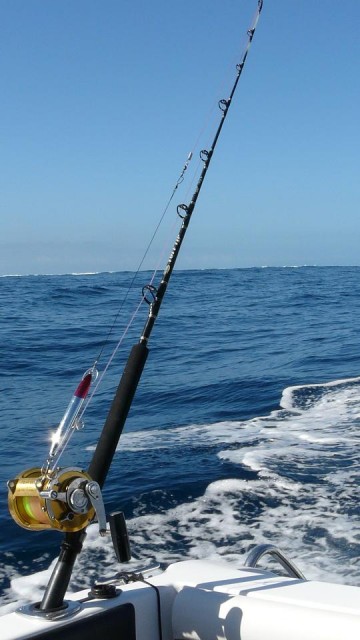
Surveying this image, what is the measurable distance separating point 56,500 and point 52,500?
0.04ft

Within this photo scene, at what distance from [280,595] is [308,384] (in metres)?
6.95

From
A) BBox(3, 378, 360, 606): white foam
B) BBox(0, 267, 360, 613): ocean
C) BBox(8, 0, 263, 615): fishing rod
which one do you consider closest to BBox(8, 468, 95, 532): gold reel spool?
BBox(8, 0, 263, 615): fishing rod

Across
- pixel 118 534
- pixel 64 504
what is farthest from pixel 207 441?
pixel 64 504

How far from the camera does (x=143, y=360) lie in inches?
94.3

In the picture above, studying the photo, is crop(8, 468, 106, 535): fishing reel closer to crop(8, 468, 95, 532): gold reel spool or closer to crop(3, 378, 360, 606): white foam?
crop(8, 468, 95, 532): gold reel spool

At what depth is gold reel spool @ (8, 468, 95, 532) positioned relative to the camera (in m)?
1.78

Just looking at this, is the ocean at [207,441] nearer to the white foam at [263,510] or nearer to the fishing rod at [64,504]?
the white foam at [263,510]

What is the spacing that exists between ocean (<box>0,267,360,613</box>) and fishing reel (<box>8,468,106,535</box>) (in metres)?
1.77

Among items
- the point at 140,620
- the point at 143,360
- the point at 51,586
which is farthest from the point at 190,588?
the point at 143,360

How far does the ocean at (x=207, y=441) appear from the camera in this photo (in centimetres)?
409

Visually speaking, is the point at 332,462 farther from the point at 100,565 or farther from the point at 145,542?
the point at 100,565

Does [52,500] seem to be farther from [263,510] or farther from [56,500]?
[263,510]

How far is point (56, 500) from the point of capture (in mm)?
1784

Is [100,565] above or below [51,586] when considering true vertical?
below
